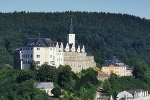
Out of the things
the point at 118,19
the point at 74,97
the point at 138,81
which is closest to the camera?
the point at 74,97

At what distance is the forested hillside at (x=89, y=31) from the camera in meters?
111

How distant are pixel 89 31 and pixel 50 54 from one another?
54.9m

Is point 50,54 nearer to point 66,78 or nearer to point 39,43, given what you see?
point 39,43

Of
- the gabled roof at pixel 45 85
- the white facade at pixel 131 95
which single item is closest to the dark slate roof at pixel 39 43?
the gabled roof at pixel 45 85

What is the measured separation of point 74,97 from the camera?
72125mm

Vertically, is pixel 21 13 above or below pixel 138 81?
above

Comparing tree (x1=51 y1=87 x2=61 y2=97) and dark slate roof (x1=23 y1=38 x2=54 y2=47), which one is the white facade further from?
dark slate roof (x1=23 y1=38 x2=54 y2=47)

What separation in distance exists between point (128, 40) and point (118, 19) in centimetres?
1533

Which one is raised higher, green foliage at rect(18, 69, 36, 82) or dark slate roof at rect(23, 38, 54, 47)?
dark slate roof at rect(23, 38, 54, 47)

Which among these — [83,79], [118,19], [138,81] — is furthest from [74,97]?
[118,19]

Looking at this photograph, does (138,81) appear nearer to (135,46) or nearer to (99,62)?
(99,62)

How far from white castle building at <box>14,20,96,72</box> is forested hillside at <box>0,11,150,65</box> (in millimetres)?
20241

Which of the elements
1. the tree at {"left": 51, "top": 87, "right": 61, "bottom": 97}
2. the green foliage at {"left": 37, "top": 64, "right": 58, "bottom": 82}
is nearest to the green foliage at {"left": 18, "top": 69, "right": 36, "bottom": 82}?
the green foliage at {"left": 37, "top": 64, "right": 58, "bottom": 82}

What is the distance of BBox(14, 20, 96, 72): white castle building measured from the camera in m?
75.4
